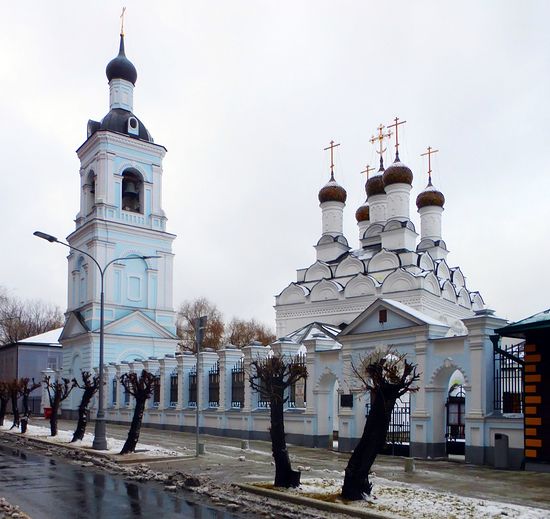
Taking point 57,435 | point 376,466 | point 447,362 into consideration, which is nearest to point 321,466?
point 376,466

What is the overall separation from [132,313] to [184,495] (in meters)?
32.3

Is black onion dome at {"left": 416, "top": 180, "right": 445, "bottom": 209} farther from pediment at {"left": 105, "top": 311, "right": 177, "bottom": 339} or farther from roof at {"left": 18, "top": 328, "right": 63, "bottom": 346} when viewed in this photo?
roof at {"left": 18, "top": 328, "right": 63, "bottom": 346}

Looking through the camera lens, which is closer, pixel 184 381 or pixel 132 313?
pixel 184 381

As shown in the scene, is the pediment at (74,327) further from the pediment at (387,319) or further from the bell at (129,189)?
the pediment at (387,319)

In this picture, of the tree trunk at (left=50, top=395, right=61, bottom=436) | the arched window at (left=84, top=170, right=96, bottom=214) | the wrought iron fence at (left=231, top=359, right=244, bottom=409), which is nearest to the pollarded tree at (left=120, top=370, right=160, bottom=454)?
the wrought iron fence at (left=231, top=359, right=244, bottom=409)

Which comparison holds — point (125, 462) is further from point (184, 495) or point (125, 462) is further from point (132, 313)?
point (132, 313)

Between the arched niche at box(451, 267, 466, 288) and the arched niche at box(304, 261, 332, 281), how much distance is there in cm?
835

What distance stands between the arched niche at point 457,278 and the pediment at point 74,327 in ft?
77.1

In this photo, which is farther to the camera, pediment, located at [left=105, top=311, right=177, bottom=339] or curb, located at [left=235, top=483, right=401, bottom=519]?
pediment, located at [left=105, top=311, right=177, bottom=339]

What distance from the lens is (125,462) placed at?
695 inches

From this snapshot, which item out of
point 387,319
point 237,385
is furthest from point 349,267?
point 387,319

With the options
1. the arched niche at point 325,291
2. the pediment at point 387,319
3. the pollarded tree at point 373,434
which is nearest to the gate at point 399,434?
the pediment at point 387,319

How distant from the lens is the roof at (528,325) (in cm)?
1559

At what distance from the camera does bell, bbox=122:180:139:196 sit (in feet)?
152
